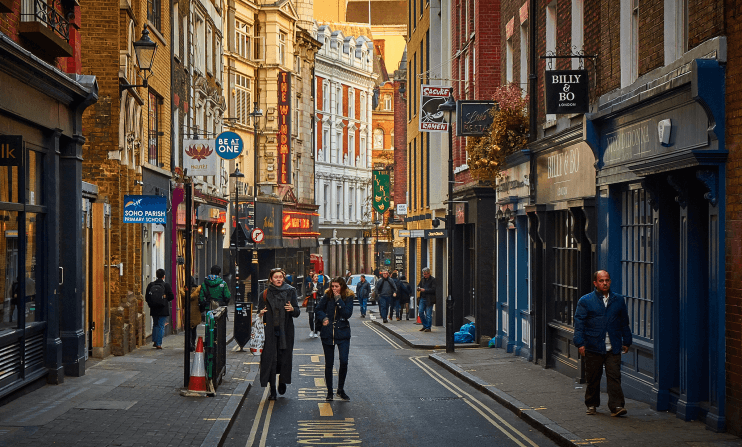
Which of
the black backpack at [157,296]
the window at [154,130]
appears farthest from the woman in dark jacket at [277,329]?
the window at [154,130]

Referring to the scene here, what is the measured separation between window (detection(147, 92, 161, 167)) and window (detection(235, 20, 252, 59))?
27974 mm

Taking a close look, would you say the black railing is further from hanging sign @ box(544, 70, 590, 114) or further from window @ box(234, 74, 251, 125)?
window @ box(234, 74, 251, 125)

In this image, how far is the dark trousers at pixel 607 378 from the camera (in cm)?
1172

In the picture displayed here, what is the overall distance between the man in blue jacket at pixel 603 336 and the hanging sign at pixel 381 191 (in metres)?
57.4

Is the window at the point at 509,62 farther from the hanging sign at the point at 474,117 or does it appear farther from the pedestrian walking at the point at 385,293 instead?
the pedestrian walking at the point at 385,293

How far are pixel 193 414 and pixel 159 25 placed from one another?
16171mm

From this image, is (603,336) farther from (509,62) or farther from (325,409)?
(509,62)

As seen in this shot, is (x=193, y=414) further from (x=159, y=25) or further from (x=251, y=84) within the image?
(x=251, y=84)

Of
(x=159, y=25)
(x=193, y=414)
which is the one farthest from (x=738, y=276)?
(x=159, y=25)

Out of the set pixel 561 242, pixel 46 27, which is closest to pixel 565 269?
pixel 561 242

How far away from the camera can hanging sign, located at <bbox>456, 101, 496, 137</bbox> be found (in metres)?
21.3

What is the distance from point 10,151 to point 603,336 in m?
7.62

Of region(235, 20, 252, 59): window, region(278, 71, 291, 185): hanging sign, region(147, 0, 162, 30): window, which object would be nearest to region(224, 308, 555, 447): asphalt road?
region(147, 0, 162, 30): window

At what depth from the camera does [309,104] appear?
65.3 m
